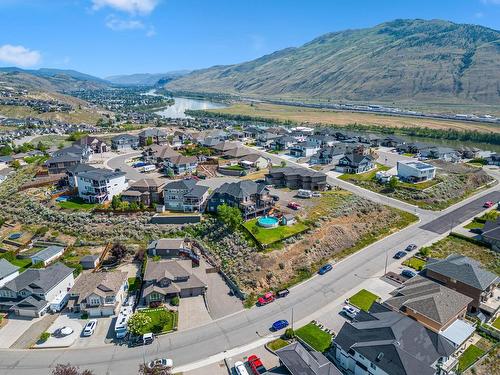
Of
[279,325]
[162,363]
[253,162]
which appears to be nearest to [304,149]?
[253,162]

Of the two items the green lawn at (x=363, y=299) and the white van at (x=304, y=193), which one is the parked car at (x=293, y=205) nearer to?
the white van at (x=304, y=193)

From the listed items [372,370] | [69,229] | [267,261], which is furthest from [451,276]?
[69,229]

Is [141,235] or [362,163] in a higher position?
[362,163]

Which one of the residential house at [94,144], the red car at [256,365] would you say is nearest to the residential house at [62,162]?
the residential house at [94,144]

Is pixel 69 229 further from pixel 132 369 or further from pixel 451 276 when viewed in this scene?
pixel 451 276

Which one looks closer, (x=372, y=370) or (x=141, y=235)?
(x=372, y=370)

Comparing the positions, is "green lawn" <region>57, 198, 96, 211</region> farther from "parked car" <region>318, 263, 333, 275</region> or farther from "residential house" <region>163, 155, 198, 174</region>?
"parked car" <region>318, 263, 333, 275</region>
